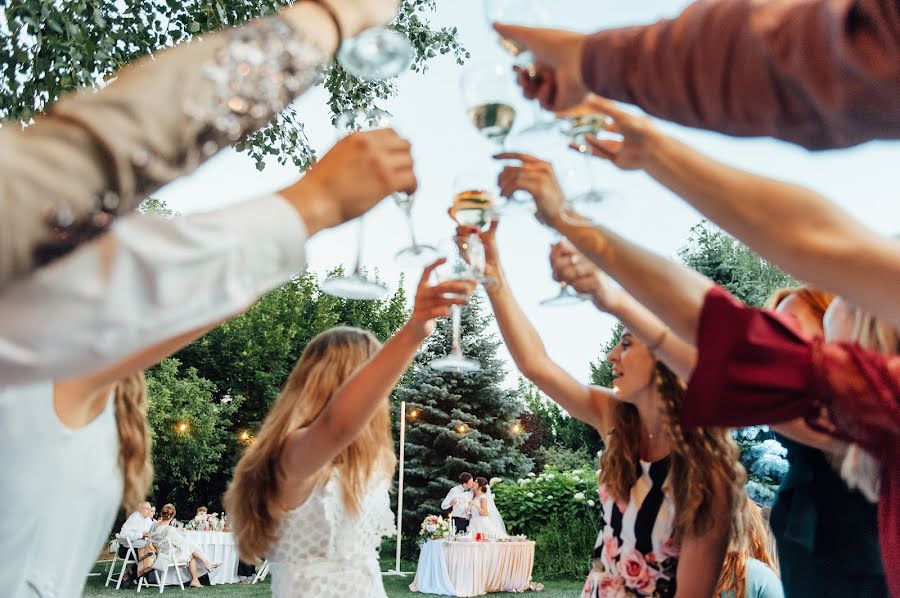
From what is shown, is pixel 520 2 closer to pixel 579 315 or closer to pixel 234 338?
pixel 234 338

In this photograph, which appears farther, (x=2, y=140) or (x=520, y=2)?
(x=520, y=2)

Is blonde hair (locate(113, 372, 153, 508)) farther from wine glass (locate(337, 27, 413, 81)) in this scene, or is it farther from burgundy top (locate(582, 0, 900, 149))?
burgundy top (locate(582, 0, 900, 149))

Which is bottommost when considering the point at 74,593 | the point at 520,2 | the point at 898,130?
the point at 74,593

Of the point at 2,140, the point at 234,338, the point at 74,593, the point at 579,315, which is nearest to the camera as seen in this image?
the point at 2,140

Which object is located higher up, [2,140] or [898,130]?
[898,130]

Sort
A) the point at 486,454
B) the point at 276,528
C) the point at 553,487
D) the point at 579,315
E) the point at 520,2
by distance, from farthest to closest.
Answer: the point at 579,315 < the point at 486,454 < the point at 553,487 < the point at 276,528 < the point at 520,2

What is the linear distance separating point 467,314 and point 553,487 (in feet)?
31.6

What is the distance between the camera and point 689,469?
2537 mm

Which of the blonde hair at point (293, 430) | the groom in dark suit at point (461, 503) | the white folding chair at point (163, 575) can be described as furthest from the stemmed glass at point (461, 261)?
the groom in dark suit at point (461, 503)

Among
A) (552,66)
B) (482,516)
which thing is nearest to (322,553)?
(552,66)

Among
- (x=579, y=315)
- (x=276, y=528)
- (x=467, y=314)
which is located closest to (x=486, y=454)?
(x=467, y=314)

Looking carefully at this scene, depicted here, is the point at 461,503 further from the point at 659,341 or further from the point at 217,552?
the point at 659,341

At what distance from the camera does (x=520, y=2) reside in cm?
171

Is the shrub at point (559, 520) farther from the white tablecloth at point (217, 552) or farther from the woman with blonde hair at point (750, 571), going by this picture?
the woman with blonde hair at point (750, 571)
